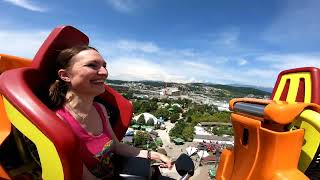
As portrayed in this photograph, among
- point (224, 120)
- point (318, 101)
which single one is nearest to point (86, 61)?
point (318, 101)

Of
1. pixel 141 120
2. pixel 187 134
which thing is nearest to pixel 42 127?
pixel 187 134

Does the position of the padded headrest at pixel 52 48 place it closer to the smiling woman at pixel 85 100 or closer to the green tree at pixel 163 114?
the smiling woman at pixel 85 100

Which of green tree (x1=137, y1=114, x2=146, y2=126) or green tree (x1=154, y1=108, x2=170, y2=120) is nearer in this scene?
green tree (x1=137, y1=114, x2=146, y2=126)

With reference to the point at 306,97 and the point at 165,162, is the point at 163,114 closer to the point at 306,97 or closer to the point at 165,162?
the point at 306,97

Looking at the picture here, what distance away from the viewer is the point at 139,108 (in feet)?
298

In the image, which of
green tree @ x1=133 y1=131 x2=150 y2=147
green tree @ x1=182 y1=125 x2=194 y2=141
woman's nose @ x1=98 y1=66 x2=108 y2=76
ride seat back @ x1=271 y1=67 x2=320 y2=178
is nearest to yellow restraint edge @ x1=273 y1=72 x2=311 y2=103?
ride seat back @ x1=271 y1=67 x2=320 y2=178

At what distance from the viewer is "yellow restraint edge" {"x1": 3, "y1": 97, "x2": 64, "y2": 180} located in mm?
1706

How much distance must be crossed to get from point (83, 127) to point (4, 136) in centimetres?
44

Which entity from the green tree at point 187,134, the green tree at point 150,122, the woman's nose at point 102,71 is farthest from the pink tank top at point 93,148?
the green tree at point 150,122

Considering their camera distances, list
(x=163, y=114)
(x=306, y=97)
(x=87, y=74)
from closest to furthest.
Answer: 1. (x=87, y=74)
2. (x=306, y=97)
3. (x=163, y=114)

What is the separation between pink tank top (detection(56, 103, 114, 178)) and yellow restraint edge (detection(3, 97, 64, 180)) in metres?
0.31

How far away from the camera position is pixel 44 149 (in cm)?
172

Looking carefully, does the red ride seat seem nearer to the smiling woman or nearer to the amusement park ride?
the amusement park ride

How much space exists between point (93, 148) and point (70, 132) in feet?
1.34
